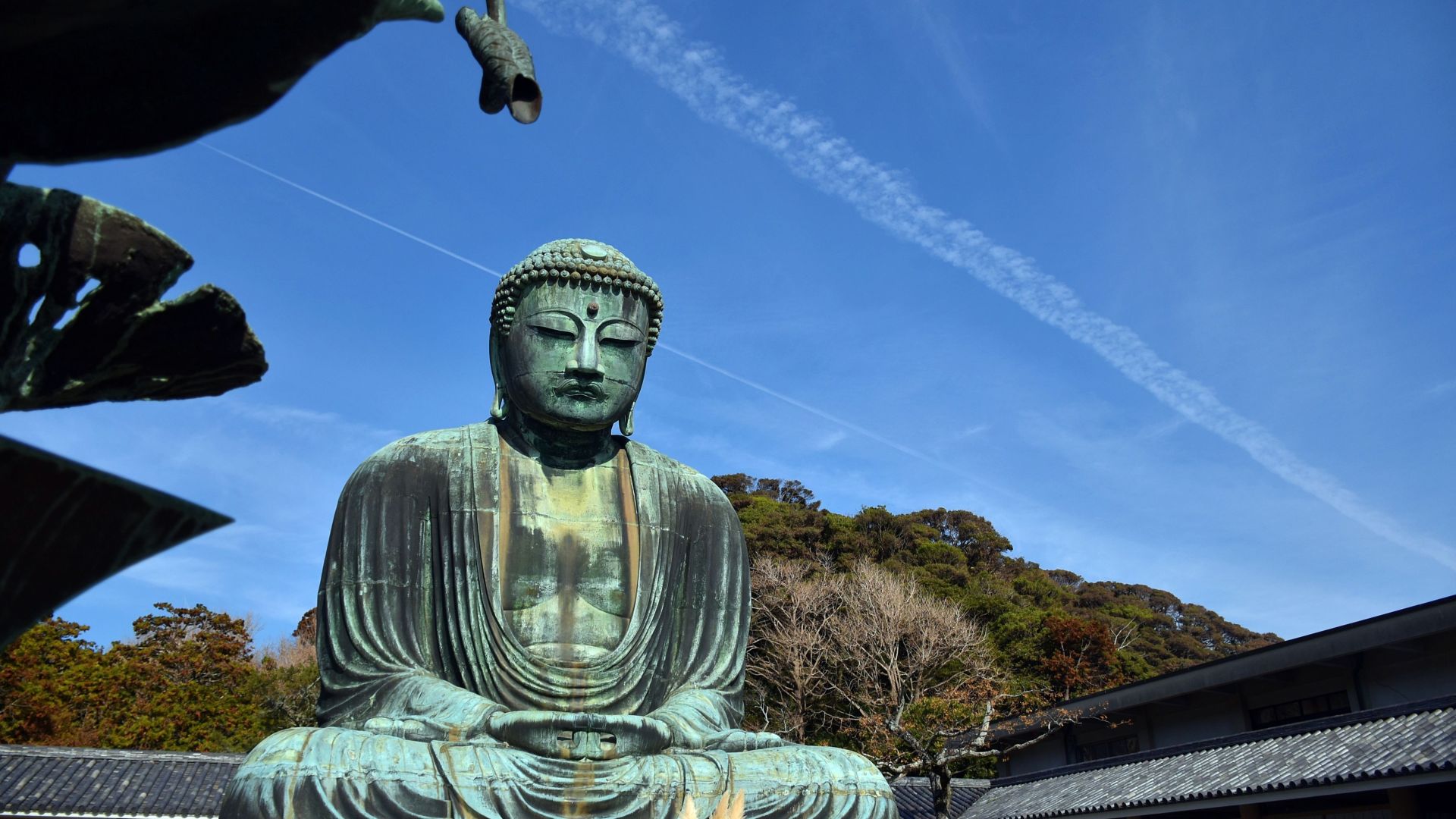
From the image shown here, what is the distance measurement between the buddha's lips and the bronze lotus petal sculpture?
4066 millimetres

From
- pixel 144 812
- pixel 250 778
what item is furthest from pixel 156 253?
pixel 144 812

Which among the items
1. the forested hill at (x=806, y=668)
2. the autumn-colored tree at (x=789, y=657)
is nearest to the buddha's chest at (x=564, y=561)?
the forested hill at (x=806, y=668)

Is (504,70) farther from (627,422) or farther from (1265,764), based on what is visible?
(1265,764)

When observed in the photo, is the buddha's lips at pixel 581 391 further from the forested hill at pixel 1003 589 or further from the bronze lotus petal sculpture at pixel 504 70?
the forested hill at pixel 1003 589

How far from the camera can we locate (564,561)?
671cm

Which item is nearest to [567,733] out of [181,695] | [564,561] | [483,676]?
[483,676]

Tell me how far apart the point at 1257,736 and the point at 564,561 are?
14379 millimetres

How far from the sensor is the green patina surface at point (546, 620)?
5273 millimetres

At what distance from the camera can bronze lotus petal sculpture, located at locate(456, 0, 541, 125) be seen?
2.83 metres

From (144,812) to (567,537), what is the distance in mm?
15491

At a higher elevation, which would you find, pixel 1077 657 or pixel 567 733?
pixel 1077 657

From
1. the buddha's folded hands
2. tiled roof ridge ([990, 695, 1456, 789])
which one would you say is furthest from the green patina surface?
tiled roof ridge ([990, 695, 1456, 789])

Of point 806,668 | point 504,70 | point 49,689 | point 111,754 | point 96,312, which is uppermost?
point 806,668

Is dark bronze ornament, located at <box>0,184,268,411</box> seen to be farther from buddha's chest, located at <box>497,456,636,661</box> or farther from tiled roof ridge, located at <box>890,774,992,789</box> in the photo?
tiled roof ridge, located at <box>890,774,992,789</box>
